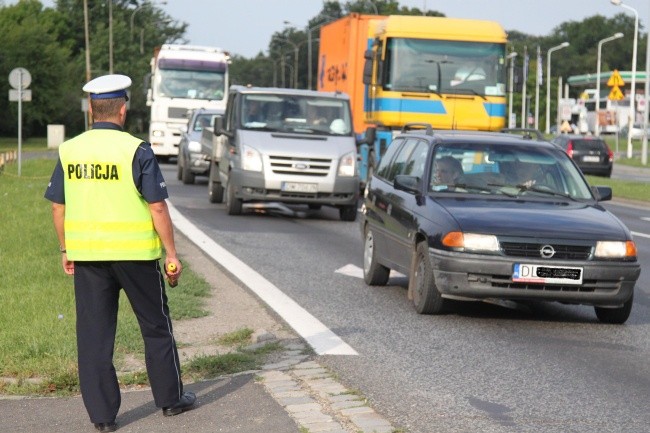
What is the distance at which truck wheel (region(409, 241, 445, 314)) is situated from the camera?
1105 centimetres

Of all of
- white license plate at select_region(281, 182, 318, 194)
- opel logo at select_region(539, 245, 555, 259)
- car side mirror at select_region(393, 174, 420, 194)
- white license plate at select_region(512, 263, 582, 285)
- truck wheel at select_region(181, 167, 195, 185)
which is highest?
car side mirror at select_region(393, 174, 420, 194)

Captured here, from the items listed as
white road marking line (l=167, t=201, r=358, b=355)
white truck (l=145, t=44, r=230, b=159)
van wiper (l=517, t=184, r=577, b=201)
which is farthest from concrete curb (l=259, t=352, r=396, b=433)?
white truck (l=145, t=44, r=230, b=159)

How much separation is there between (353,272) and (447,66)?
11.8 metres

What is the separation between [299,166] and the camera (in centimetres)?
2244

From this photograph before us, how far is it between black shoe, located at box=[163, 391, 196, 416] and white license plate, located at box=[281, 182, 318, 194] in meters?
15.3

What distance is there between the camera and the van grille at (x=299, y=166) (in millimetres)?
22422

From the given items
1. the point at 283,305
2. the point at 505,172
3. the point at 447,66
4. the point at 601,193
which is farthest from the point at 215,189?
the point at 283,305

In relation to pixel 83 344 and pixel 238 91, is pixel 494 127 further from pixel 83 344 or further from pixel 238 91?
pixel 83 344

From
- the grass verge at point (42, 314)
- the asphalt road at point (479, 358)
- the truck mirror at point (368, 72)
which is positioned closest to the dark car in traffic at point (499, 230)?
the asphalt road at point (479, 358)

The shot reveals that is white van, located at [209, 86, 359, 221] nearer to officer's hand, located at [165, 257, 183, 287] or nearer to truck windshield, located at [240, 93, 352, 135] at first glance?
truck windshield, located at [240, 93, 352, 135]

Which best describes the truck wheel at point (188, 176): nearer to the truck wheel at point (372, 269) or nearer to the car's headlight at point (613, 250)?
the truck wheel at point (372, 269)

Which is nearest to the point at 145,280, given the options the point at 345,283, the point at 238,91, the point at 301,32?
the point at 345,283

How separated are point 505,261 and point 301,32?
18650 centimetres

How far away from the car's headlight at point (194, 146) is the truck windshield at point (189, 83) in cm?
1091
